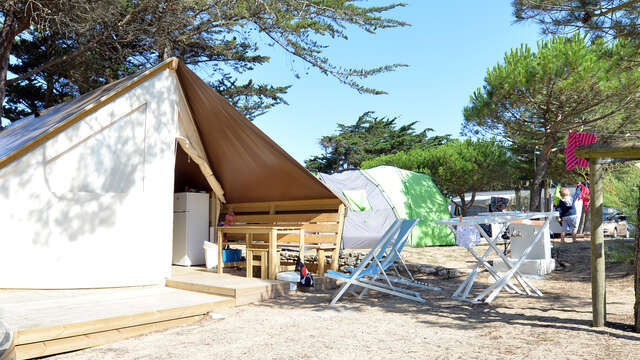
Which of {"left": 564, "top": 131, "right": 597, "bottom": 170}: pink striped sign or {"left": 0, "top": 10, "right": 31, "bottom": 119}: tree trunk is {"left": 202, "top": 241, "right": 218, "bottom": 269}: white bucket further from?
{"left": 0, "top": 10, "right": 31, "bottom": 119}: tree trunk

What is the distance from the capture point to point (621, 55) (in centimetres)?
468

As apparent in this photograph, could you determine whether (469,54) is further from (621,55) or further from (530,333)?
(530,333)

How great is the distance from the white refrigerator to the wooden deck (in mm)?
1318

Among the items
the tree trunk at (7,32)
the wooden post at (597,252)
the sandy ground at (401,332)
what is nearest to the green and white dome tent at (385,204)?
the sandy ground at (401,332)

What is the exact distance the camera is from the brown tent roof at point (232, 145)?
516 cm

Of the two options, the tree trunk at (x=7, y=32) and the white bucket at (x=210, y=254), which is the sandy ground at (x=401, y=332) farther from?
the tree trunk at (x=7, y=32)

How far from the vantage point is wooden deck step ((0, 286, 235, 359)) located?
2.88m

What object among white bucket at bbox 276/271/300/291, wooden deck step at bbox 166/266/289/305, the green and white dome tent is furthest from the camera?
the green and white dome tent

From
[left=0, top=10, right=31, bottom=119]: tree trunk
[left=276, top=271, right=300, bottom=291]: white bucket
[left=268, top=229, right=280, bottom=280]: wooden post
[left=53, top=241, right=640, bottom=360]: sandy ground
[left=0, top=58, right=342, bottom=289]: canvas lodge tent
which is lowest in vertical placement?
[left=53, top=241, right=640, bottom=360]: sandy ground

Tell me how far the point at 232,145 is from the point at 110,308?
2.84 m

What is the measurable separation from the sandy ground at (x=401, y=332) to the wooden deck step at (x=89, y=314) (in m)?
0.11

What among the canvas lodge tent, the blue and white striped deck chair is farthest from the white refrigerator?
the blue and white striped deck chair

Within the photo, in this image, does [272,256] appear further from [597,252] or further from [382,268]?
[597,252]

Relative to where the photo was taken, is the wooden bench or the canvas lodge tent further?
the wooden bench
